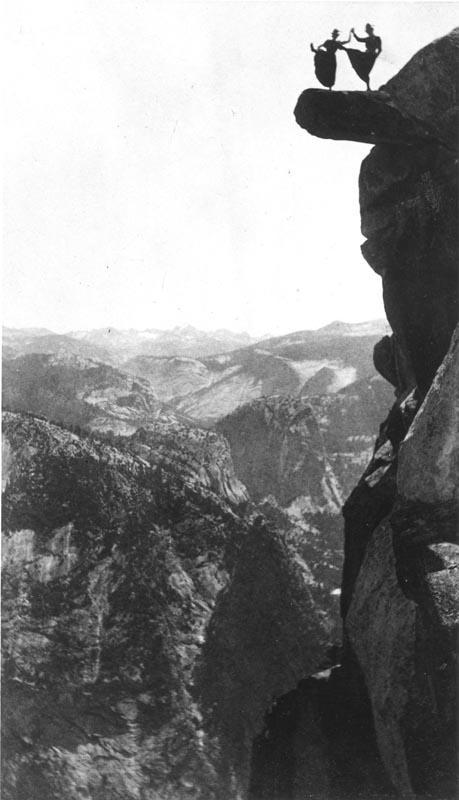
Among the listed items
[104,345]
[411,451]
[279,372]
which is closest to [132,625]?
[411,451]

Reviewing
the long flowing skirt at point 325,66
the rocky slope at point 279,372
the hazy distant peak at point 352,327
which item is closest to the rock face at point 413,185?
the long flowing skirt at point 325,66

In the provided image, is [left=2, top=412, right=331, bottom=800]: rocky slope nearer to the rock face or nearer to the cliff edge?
the cliff edge

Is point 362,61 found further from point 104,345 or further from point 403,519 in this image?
point 104,345

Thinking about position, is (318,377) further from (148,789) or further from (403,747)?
(403,747)

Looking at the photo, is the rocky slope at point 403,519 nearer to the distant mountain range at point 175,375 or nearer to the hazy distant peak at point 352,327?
the distant mountain range at point 175,375

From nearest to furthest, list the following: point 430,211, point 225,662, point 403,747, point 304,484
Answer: point 403,747
point 430,211
point 225,662
point 304,484

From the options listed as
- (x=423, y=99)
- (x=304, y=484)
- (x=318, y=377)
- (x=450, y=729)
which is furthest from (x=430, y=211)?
(x=318, y=377)
